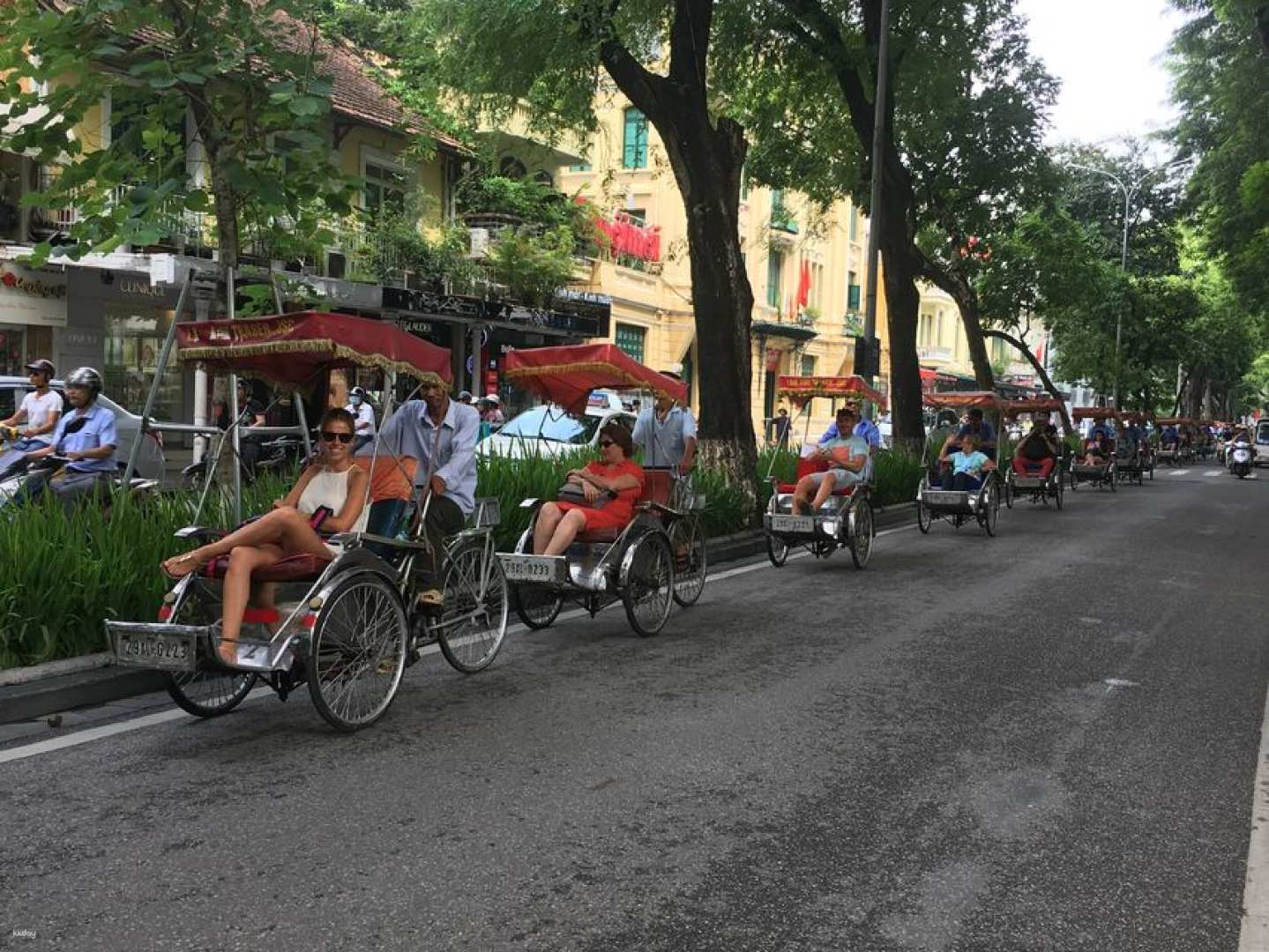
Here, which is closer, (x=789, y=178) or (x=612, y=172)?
(x=612, y=172)

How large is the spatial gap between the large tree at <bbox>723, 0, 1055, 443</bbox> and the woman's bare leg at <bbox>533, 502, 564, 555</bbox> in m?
12.4

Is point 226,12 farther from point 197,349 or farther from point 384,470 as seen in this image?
point 384,470

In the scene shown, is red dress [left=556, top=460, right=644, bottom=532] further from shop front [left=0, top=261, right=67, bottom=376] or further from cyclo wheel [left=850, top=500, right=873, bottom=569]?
shop front [left=0, top=261, right=67, bottom=376]

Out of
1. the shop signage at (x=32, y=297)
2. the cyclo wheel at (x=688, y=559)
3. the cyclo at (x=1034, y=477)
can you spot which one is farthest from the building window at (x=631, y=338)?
the cyclo wheel at (x=688, y=559)

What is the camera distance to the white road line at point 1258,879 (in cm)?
372

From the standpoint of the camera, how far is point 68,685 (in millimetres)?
5973

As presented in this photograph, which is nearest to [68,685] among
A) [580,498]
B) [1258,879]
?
[580,498]

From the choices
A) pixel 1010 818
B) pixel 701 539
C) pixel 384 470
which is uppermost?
pixel 384 470

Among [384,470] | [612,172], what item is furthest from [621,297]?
[384,470]

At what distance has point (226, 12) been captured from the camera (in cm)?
820

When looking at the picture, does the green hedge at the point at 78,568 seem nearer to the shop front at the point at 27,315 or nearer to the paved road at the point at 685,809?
the paved road at the point at 685,809

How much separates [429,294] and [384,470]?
17.8 m

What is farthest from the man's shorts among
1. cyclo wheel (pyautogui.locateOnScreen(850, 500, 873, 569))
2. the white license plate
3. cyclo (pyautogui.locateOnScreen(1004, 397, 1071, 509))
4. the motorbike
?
the motorbike

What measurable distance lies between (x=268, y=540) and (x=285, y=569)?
0.50 ft
